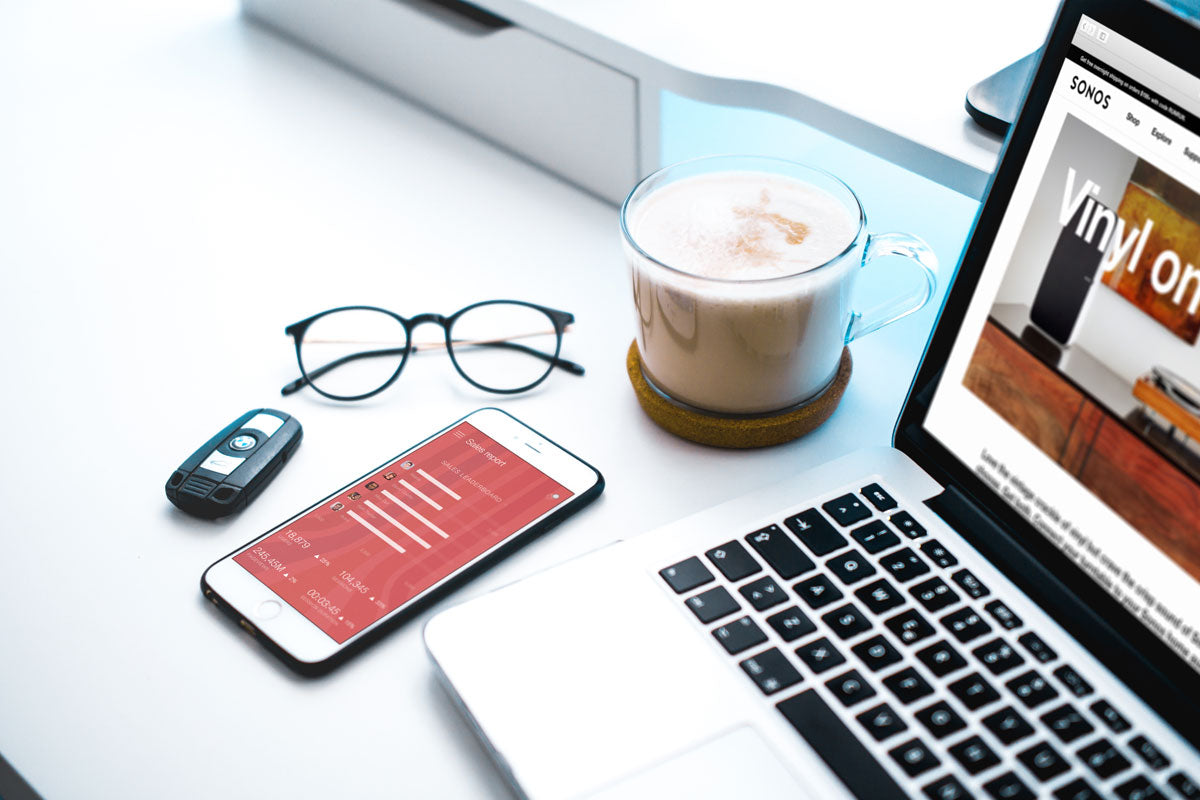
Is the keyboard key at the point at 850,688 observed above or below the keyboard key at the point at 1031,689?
below

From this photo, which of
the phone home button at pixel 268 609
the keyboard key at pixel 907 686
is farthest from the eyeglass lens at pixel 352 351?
the keyboard key at pixel 907 686

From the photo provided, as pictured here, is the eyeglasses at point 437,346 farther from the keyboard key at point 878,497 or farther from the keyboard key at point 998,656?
the keyboard key at point 998,656

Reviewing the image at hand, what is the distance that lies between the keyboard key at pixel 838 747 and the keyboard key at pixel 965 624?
0.26 ft

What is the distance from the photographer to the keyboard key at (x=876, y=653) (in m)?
0.52

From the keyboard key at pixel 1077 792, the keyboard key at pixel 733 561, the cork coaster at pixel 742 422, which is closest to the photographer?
the keyboard key at pixel 1077 792

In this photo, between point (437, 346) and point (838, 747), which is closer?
point (838, 747)

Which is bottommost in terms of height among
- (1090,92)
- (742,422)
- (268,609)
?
(268,609)

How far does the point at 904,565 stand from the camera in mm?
560

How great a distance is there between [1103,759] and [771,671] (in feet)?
0.49

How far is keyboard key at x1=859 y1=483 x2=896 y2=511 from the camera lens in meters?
0.59

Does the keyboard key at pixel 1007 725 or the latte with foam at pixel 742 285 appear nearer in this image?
the keyboard key at pixel 1007 725

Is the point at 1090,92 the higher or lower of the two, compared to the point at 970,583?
higher

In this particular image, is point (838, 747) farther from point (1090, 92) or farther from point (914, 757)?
point (1090, 92)

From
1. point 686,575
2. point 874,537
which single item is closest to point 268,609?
point 686,575
